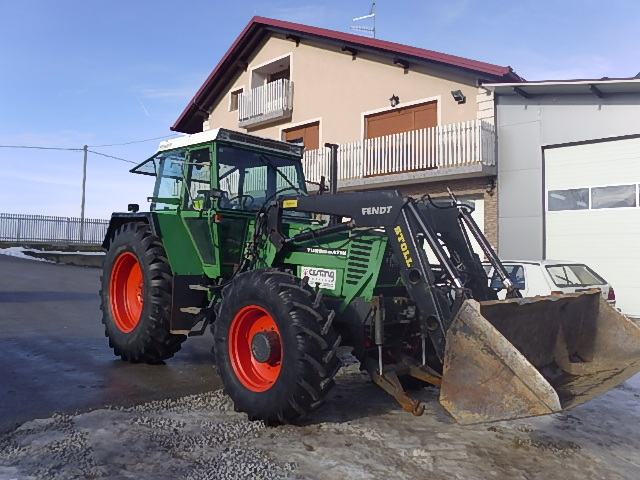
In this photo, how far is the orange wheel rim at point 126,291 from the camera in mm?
7121

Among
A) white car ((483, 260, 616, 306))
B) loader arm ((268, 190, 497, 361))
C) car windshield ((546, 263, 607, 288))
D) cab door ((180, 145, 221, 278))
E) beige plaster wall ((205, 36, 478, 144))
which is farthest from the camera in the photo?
beige plaster wall ((205, 36, 478, 144))

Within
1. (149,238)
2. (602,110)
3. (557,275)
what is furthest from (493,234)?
(149,238)

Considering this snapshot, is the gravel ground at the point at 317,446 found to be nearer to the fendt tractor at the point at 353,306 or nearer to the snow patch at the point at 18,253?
the fendt tractor at the point at 353,306

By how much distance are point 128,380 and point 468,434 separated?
11.4 feet

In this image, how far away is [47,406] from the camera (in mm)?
4977

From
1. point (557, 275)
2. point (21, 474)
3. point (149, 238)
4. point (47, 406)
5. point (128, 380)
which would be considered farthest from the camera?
point (557, 275)

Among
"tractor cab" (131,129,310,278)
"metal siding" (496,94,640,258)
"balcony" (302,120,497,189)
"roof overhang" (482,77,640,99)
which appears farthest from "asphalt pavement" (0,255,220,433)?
"roof overhang" (482,77,640,99)

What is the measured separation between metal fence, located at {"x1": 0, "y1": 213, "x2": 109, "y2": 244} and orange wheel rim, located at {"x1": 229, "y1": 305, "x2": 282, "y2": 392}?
85.0ft

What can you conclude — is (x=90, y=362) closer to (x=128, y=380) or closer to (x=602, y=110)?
(x=128, y=380)

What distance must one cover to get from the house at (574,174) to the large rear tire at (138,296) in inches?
400

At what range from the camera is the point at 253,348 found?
4707 millimetres

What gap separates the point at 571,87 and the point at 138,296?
10.7 metres

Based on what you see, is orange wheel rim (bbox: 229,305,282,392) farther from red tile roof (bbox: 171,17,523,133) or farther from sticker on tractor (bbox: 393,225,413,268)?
red tile roof (bbox: 171,17,523,133)

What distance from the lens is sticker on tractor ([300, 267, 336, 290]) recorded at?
5023 millimetres
